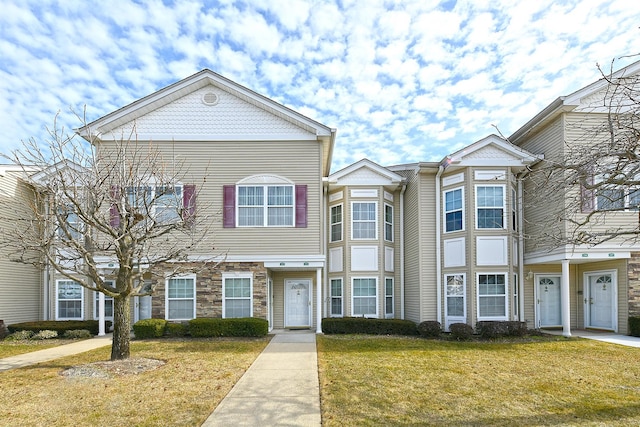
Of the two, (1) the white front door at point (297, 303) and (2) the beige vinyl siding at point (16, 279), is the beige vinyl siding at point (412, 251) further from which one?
(2) the beige vinyl siding at point (16, 279)

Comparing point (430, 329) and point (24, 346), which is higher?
point (430, 329)

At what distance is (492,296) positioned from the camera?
15.2 metres

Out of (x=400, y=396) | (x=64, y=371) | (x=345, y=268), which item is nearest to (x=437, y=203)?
(x=345, y=268)

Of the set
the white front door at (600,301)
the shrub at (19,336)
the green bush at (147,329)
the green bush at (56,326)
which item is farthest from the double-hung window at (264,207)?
the white front door at (600,301)

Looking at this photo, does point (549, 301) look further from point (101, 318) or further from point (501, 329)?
point (101, 318)

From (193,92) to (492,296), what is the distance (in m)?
13.0

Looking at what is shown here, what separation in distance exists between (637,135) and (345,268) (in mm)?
12027

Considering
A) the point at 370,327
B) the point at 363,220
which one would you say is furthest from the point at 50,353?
the point at 363,220

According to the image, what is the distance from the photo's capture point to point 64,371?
30.1 ft

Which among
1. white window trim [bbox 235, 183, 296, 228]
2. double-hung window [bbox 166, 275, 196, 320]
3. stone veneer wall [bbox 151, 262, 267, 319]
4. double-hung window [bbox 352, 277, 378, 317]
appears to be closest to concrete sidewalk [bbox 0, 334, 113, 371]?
stone veneer wall [bbox 151, 262, 267, 319]

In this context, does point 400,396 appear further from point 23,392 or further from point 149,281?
point 149,281

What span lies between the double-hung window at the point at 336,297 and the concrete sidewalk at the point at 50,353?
817 centimetres

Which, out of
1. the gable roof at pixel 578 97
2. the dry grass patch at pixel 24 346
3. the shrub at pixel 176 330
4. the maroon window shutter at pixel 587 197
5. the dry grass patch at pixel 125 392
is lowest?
the dry grass patch at pixel 24 346

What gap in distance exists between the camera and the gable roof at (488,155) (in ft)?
50.2
